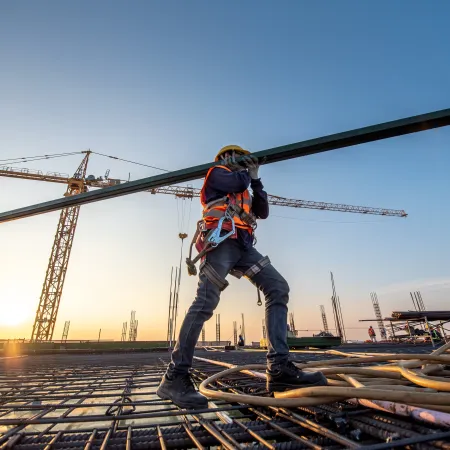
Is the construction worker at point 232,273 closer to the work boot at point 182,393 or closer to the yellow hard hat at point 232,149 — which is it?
the work boot at point 182,393

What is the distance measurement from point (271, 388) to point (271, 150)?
49.6 inches

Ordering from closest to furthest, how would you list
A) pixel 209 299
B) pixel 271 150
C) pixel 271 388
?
pixel 271 150
pixel 271 388
pixel 209 299

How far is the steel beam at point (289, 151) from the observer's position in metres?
1.22

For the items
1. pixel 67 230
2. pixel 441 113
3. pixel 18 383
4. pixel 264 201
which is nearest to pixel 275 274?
pixel 264 201

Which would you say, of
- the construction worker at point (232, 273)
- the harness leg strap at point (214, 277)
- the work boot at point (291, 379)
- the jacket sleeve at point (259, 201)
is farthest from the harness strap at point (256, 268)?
the work boot at point (291, 379)

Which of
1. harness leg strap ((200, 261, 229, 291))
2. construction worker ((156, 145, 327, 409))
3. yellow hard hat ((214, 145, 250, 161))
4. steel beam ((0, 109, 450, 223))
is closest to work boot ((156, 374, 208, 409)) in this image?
construction worker ((156, 145, 327, 409))

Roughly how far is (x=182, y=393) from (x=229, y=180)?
1283 mm

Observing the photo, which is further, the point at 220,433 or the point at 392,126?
the point at 392,126

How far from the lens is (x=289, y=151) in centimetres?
138

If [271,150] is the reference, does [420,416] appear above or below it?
below

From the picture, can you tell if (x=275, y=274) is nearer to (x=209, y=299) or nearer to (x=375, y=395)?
(x=209, y=299)

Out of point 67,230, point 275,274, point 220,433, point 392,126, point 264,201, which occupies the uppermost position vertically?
point 67,230

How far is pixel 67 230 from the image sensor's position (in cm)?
2889

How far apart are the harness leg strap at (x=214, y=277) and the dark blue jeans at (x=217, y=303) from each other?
20 mm
